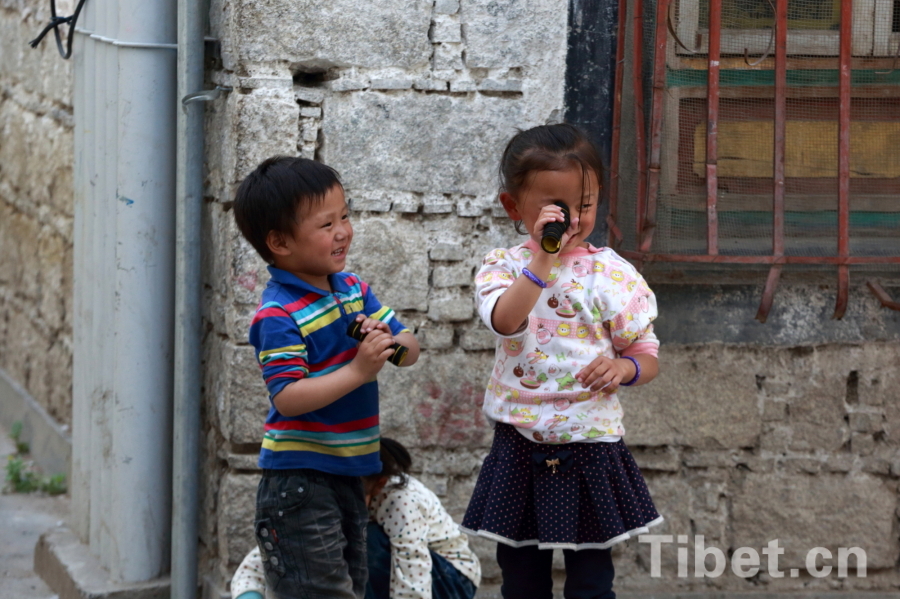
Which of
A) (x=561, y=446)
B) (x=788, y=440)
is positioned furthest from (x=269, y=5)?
(x=788, y=440)

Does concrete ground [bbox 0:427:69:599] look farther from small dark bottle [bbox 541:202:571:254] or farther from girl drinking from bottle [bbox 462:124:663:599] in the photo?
small dark bottle [bbox 541:202:571:254]

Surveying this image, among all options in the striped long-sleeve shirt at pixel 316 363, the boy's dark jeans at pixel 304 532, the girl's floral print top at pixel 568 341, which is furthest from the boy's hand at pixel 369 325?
the boy's dark jeans at pixel 304 532

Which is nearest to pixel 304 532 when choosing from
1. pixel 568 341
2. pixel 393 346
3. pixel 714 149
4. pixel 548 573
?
pixel 393 346

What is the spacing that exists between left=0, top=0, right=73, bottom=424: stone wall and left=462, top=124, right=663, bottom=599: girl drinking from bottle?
105 inches

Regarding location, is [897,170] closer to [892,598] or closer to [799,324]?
[799,324]

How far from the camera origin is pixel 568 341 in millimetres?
2293

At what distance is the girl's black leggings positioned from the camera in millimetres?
2359

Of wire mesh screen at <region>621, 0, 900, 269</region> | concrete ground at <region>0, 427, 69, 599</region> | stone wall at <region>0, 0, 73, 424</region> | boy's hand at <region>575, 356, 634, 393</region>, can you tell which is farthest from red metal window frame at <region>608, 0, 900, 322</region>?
stone wall at <region>0, 0, 73, 424</region>

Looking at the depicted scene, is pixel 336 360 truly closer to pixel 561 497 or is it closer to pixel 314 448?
pixel 314 448

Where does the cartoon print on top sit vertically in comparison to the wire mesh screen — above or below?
below

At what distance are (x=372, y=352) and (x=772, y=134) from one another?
5.13ft

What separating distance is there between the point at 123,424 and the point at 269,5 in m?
1.30

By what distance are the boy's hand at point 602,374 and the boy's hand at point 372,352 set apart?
0.42m

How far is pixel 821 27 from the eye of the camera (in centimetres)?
310
